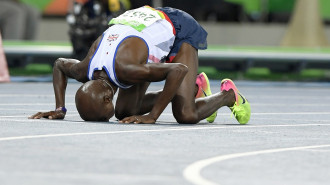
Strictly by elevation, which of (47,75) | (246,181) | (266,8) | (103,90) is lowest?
(47,75)

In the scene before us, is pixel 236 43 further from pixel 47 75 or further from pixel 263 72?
pixel 47 75

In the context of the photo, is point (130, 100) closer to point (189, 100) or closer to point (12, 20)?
point (189, 100)

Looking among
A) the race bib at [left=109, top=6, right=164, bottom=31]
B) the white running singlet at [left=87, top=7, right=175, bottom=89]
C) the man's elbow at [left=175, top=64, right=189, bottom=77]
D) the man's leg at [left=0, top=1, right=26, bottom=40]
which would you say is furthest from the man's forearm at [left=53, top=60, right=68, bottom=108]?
the man's leg at [left=0, top=1, right=26, bottom=40]

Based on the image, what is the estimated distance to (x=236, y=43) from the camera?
78.0 ft

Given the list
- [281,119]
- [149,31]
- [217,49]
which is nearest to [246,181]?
[149,31]

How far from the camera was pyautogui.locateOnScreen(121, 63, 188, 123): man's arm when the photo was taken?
9.65 meters

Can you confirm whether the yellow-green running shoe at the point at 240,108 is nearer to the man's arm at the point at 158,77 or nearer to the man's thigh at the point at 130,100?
the man's thigh at the point at 130,100

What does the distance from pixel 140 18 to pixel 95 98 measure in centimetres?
126

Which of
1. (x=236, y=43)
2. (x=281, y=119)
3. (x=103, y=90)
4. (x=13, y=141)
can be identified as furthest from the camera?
(x=236, y=43)

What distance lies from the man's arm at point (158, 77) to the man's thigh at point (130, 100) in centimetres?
59

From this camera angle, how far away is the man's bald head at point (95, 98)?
9.58m

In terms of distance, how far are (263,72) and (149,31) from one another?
13.1 m

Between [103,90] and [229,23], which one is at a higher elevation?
[103,90]

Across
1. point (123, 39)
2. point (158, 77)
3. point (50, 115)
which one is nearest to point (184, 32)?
point (123, 39)
